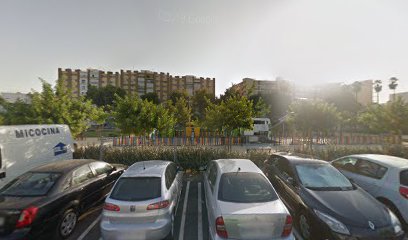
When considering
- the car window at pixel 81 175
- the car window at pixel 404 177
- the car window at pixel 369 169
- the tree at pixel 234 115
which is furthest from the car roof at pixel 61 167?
the car window at pixel 404 177

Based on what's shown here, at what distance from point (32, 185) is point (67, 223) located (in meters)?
1.20

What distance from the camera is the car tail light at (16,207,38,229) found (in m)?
3.92

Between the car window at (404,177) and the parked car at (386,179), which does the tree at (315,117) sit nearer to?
the parked car at (386,179)

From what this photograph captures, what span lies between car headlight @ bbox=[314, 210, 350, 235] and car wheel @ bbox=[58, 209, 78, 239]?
5.51 meters

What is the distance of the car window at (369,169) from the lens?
5512 millimetres

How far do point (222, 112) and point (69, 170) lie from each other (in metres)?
8.33

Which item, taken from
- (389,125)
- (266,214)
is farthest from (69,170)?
(389,125)

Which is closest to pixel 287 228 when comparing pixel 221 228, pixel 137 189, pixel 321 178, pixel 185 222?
pixel 221 228

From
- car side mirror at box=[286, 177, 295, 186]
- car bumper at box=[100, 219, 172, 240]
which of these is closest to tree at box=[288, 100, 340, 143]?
car side mirror at box=[286, 177, 295, 186]

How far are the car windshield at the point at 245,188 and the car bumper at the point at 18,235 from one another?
374cm

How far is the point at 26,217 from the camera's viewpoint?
13.0 feet

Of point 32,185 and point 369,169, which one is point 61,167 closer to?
point 32,185

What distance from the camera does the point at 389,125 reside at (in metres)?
13.0

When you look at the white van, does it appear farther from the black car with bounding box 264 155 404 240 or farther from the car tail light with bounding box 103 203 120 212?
the black car with bounding box 264 155 404 240
